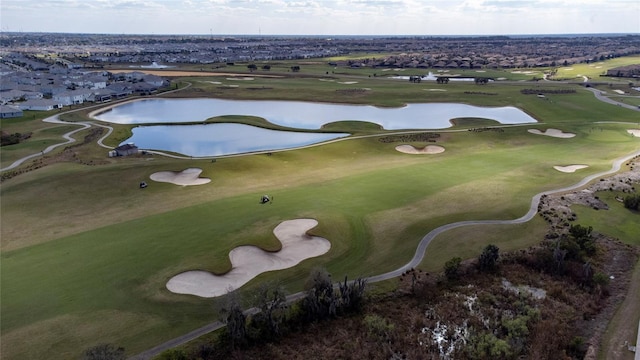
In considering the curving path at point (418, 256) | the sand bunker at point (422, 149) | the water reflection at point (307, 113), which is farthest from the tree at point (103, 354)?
the water reflection at point (307, 113)

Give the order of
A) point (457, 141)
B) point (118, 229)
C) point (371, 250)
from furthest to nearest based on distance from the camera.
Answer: point (457, 141) < point (118, 229) < point (371, 250)

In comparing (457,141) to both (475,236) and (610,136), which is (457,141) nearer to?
(610,136)

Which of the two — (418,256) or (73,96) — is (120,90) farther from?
(418,256)

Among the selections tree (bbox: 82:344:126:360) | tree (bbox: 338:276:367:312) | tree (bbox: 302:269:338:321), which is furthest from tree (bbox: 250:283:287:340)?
tree (bbox: 82:344:126:360)

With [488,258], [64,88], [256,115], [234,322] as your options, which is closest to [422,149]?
[488,258]

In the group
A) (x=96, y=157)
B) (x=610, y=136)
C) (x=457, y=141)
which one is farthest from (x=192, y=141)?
(x=610, y=136)
